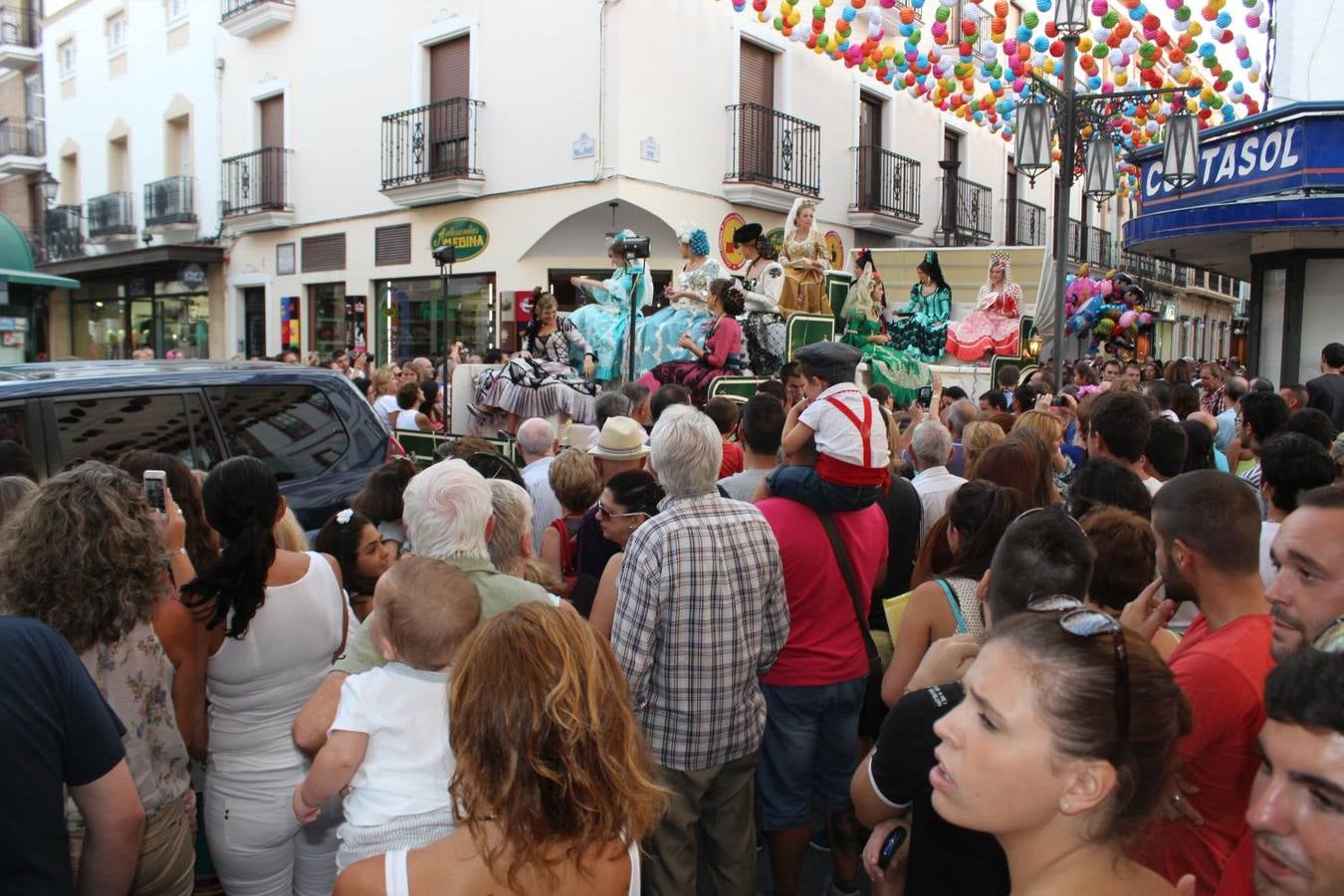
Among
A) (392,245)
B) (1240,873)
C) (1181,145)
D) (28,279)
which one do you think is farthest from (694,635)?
(392,245)

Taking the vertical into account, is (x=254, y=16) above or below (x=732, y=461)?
above

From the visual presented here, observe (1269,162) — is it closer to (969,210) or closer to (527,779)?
(527,779)

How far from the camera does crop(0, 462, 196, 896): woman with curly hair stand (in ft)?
7.49

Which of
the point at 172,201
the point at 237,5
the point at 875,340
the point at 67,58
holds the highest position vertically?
the point at 67,58

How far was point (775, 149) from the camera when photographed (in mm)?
16000

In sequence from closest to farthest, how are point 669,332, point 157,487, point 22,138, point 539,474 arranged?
point 157,487 → point 539,474 → point 669,332 → point 22,138

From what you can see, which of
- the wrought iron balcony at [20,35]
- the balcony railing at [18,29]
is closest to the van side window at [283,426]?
the wrought iron balcony at [20,35]

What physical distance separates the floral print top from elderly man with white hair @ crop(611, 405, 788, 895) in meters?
1.22

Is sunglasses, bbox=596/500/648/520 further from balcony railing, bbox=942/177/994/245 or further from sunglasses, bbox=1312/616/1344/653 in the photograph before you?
balcony railing, bbox=942/177/994/245

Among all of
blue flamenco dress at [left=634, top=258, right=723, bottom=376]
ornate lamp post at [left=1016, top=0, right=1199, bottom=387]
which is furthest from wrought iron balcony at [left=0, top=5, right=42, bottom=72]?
ornate lamp post at [left=1016, top=0, right=1199, bottom=387]

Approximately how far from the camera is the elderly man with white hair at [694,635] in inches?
119

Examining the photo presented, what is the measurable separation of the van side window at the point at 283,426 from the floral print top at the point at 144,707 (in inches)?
84.7

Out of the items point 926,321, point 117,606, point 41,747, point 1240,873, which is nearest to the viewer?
point 1240,873

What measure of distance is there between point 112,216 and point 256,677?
2334 centimetres
